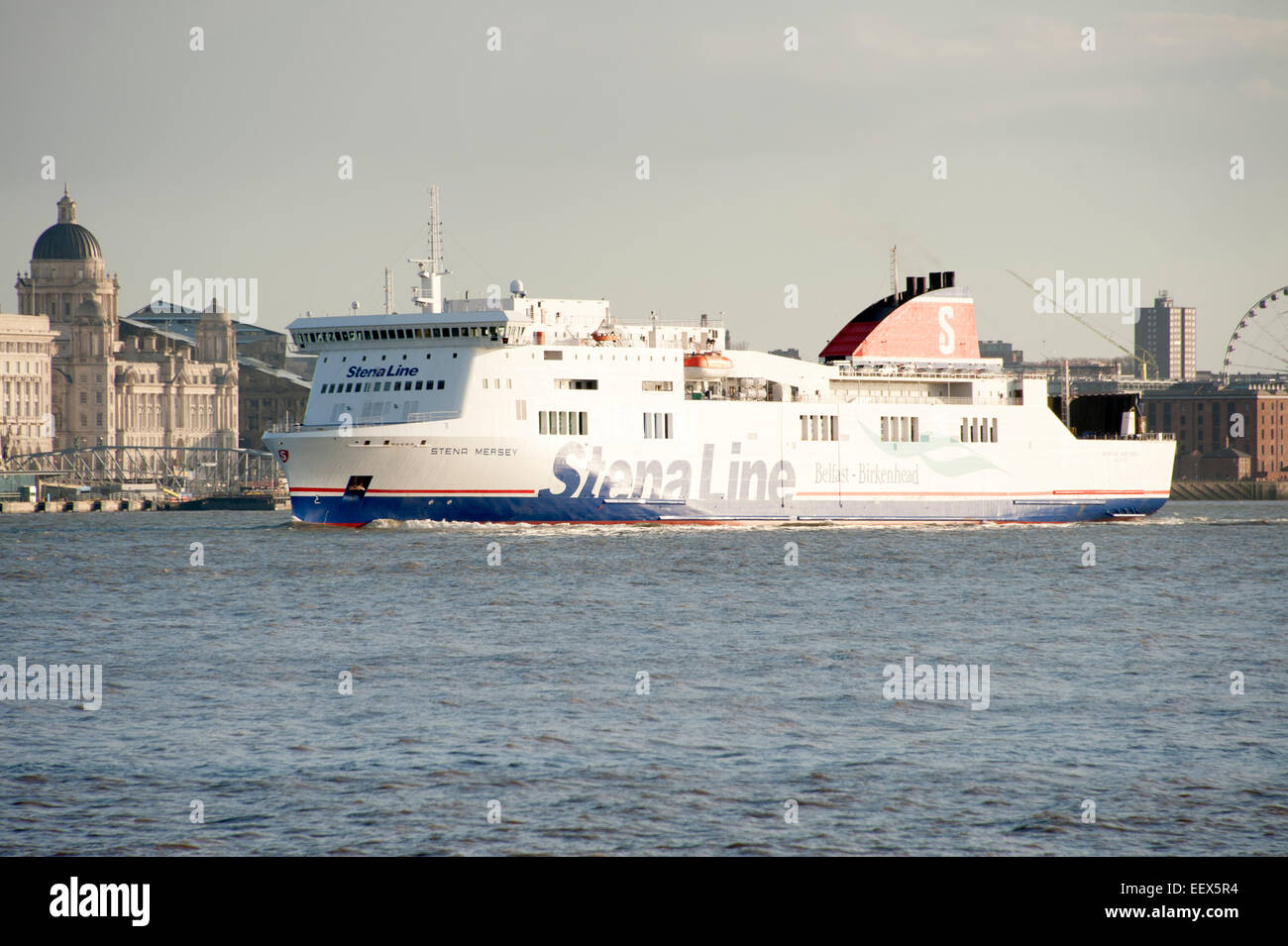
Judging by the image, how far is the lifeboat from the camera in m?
66.2

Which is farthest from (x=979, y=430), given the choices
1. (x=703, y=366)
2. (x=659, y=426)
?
(x=659, y=426)

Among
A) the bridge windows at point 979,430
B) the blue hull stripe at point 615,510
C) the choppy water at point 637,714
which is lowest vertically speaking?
the choppy water at point 637,714

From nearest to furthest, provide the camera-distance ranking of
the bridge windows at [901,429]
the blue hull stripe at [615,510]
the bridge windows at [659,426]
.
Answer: the blue hull stripe at [615,510] < the bridge windows at [659,426] < the bridge windows at [901,429]

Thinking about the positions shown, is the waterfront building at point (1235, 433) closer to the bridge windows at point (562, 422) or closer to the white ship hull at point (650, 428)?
the white ship hull at point (650, 428)

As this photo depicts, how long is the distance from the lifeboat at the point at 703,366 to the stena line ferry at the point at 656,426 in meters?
0.09

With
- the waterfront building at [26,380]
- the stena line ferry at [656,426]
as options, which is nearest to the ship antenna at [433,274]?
the stena line ferry at [656,426]

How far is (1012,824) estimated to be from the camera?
16766 millimetres

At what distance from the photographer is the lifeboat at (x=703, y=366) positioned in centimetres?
6619

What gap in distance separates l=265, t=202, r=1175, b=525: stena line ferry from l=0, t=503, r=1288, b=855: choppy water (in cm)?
1105

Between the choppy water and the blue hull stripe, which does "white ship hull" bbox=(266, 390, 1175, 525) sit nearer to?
the blue hull stripe

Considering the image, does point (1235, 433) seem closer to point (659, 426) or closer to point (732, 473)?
point (732, 473)

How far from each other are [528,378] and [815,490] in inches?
610
